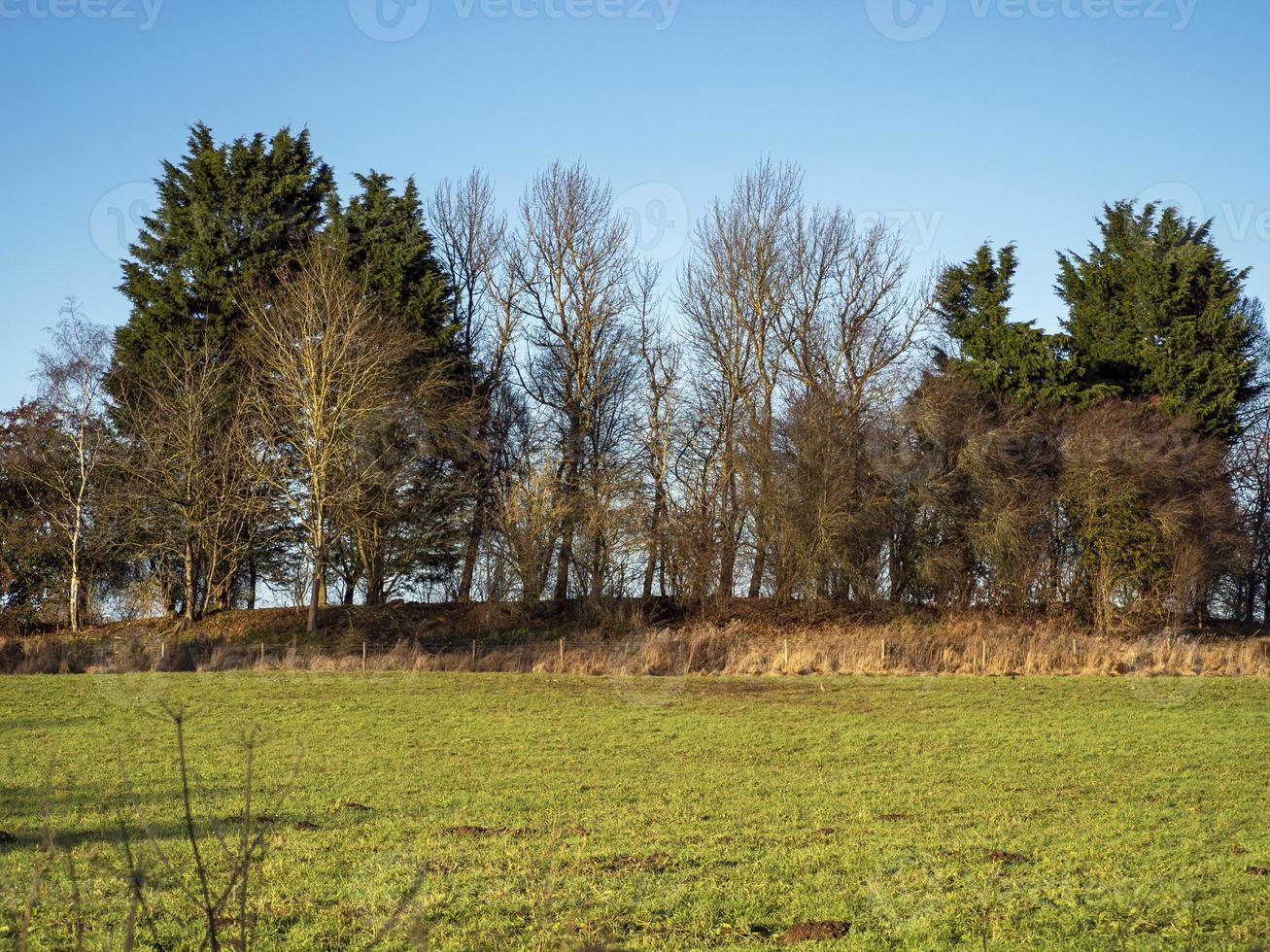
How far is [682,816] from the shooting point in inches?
416

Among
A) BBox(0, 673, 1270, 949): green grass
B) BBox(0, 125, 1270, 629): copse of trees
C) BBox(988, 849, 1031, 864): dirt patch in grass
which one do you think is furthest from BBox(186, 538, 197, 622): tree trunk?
BBox(988, 849, 1031, 864): dirt patch in grass

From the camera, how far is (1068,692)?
885 inches

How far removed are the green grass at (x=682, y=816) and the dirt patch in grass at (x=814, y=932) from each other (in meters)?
0.11

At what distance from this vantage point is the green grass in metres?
6.96

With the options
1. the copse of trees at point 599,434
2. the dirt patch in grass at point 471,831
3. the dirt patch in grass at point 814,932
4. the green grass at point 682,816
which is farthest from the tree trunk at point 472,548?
the dirt patch in grass at point 814,932

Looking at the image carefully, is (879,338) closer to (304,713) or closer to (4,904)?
(304,713)

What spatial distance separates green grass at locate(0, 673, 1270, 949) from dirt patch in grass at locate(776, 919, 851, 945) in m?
0.11

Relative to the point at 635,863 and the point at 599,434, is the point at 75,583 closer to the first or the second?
the point at 599,434

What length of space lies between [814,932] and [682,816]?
395cm

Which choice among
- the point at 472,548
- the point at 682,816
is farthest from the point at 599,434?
the point at 682,816

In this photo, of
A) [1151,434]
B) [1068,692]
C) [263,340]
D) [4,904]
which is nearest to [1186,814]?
[4,904]

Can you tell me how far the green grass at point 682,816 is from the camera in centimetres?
696

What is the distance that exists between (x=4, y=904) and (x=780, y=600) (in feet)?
105

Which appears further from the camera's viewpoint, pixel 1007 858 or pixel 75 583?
pixel 75 583
